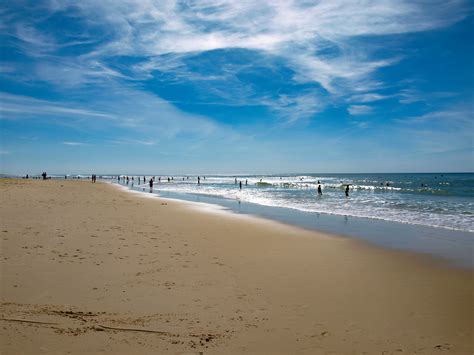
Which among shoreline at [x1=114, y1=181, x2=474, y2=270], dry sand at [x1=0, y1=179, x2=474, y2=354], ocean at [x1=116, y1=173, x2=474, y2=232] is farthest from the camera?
ocean at [x1=116, y1=173, x2=474, y2=232]

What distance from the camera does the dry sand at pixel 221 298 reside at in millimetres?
4699

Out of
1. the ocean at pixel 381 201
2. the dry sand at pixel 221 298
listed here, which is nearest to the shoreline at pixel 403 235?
the dry sand at pixel 221 298

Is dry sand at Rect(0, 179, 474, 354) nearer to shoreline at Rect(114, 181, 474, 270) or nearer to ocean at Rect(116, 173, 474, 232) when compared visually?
shoreline at Rect(114, 181, 474, 270)

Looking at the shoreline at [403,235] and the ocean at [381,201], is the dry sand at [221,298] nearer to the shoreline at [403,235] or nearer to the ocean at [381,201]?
the shoreline at [403,235]

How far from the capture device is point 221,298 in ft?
20.9

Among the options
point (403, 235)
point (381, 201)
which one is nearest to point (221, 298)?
point (403, 235)

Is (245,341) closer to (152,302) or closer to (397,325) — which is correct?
(152,302)

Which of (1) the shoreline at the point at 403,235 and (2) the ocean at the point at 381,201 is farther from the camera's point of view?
(2) the ocean at the point at 381,201

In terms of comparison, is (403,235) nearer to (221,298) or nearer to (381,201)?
(221,298)

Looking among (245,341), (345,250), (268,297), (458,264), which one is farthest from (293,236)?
(245,341)

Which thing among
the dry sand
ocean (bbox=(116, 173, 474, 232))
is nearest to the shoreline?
the dry sand

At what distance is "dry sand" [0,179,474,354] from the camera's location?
Result: 4.70m

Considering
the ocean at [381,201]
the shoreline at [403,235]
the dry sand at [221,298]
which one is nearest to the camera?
the dry sand at [221,298]

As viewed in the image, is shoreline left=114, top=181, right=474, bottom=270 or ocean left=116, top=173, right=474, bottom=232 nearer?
shoreline left=114, top=181, right=474, bottom=270
